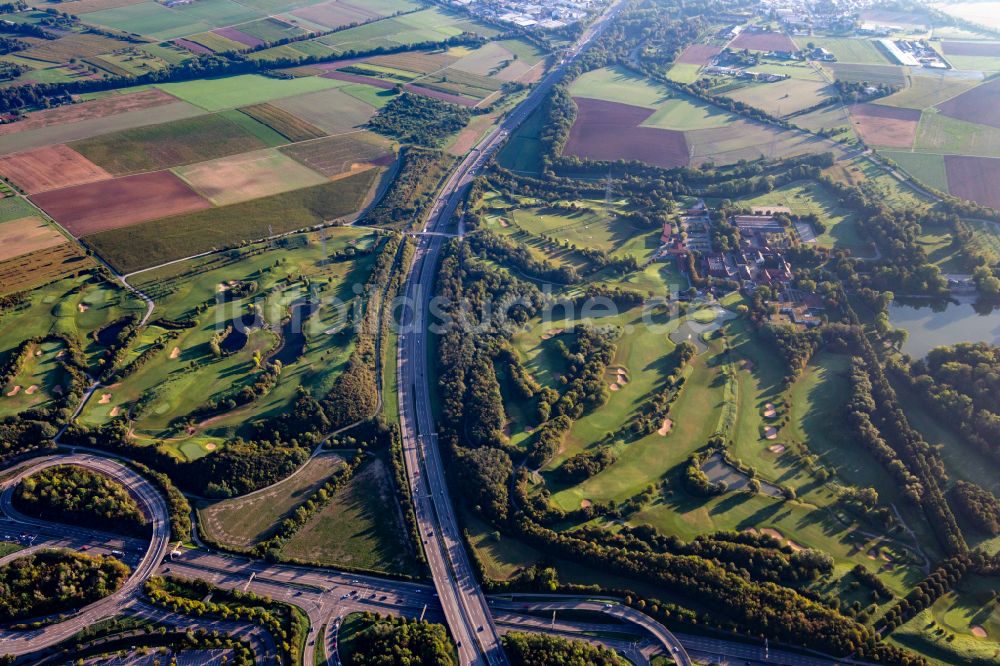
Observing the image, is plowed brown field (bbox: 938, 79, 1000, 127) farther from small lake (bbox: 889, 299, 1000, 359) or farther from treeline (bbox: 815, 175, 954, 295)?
small lake (bbox: 889, 299, 1000, 359)

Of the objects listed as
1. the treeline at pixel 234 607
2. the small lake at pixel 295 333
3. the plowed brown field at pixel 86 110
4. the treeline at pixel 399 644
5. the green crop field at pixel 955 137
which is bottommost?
the treeline at pixel 234 607

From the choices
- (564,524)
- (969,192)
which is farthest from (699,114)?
(564,524)

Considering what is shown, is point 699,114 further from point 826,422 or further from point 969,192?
point 826,422

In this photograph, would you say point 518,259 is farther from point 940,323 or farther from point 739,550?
point 940,323

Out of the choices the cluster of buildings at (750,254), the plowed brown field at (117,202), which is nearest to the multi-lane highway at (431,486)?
the cluster of buildings at (750,254)

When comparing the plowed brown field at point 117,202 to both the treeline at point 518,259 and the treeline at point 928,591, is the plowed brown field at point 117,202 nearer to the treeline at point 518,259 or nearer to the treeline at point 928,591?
the treeline at point 518,259

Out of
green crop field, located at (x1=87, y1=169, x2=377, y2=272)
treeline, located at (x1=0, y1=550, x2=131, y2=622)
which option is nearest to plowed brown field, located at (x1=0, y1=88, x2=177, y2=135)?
green crop field, located at (x1=87, y1=169, x2=377, y2=272)

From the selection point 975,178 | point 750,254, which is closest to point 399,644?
point 750,254
